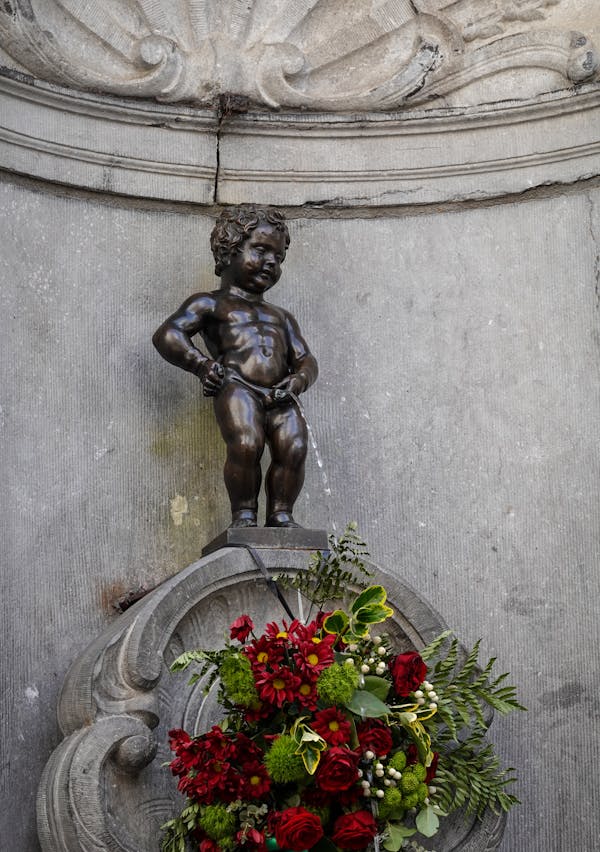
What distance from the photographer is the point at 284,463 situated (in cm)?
355

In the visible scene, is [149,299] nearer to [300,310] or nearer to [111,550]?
[300,310]

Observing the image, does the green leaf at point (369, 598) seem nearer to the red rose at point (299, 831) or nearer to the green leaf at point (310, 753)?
the green leaf at point (310, 753)

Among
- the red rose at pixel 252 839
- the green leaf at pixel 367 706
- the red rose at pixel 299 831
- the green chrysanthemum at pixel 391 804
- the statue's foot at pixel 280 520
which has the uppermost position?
the statue's foot at pixel 280 520

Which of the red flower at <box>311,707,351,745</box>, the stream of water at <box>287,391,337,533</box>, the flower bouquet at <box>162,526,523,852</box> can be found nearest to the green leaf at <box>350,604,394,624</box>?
the flower bouquet at <box>162,526,523,852</box>

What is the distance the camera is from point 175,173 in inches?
169

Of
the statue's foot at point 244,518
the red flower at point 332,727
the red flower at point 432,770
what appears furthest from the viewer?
the statue's foot at point 244,518

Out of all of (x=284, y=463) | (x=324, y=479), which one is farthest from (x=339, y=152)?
(x=284, y=463)

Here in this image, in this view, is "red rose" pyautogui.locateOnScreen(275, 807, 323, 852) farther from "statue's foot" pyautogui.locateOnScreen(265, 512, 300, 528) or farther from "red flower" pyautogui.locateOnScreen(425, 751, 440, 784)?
"statue's foot" pyautogui.locateOnScreen(265, 512, 300, 528)

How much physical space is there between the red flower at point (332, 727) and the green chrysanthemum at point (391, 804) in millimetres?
151

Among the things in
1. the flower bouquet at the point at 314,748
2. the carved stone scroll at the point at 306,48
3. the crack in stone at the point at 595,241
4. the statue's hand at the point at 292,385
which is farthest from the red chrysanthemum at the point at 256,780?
the carved stone scroll at the point at 306,48

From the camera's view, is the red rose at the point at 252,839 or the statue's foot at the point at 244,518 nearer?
the red rose at the point at 252,839

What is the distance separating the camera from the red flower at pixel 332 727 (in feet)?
8.60

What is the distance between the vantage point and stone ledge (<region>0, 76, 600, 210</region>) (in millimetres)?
4266

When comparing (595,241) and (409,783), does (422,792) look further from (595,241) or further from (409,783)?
(595,241)
